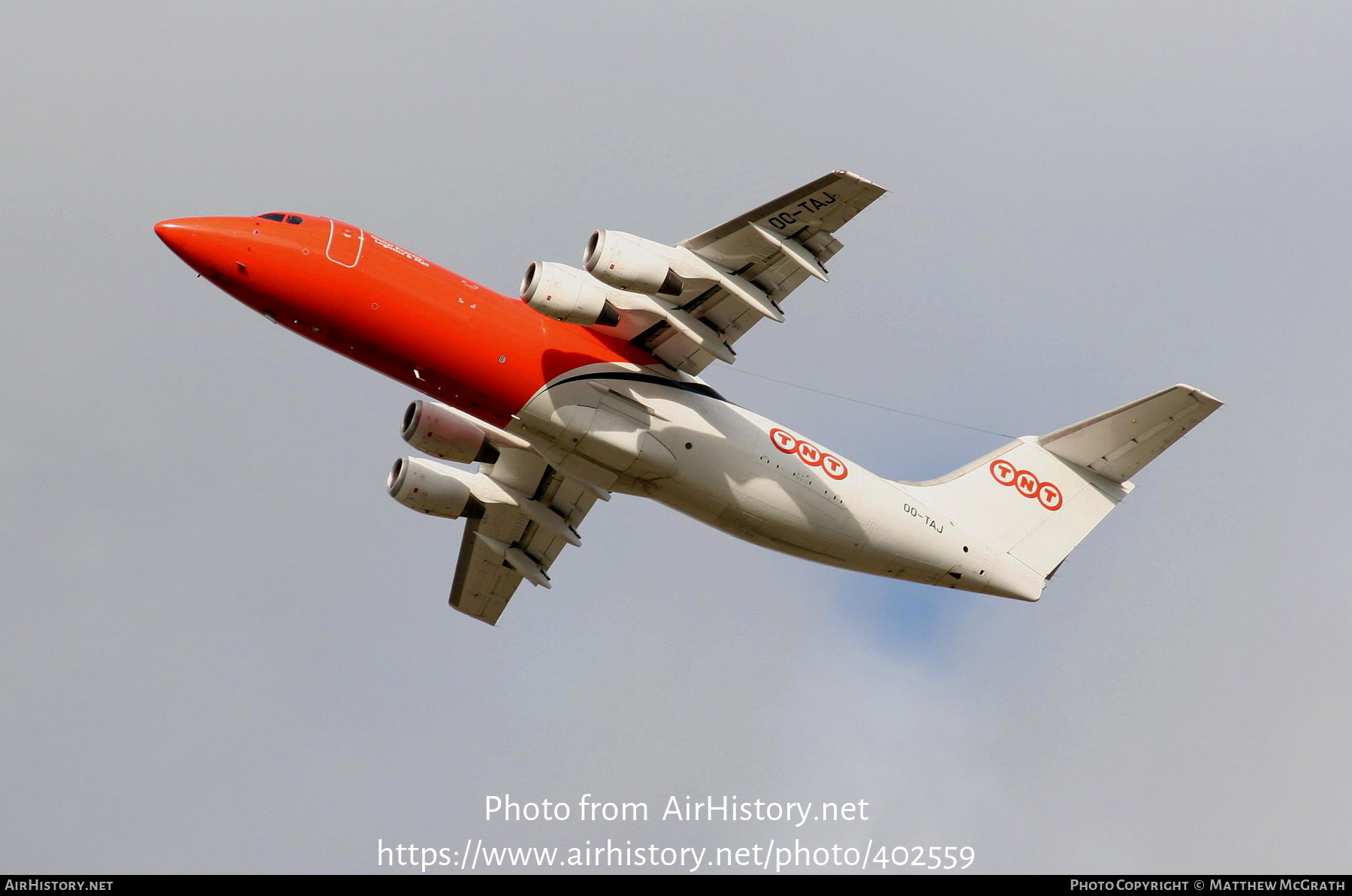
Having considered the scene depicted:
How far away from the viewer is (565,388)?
23.3 meters

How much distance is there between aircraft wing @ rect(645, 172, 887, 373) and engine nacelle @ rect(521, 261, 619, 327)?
1540 mm

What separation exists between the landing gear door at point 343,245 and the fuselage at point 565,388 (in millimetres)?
22

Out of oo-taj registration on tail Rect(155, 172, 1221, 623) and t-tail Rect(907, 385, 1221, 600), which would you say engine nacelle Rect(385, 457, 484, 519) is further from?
t-tail Rect(907, 385, 1221, 600)

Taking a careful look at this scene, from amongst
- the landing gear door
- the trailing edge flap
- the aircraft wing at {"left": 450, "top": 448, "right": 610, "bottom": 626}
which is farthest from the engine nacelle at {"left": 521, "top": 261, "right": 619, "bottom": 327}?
the trailing edge flap

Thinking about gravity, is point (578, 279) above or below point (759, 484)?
above

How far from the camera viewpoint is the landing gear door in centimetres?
2261

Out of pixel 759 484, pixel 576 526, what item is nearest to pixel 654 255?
pixel 759 484

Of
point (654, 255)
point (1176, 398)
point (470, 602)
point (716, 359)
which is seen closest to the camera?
point (654, 255)

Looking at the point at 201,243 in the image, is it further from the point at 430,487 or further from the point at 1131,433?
the point at 1131,433

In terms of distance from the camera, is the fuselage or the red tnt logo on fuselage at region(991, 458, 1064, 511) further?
the red tnt logo on fuselage at region(991, 458, 1064, 511)

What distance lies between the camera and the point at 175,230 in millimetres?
22156

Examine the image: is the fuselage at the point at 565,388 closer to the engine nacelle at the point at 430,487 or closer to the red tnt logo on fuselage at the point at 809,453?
the red tnt logo on fuselage at the point at 809,453

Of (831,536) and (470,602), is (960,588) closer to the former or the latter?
(831,536)

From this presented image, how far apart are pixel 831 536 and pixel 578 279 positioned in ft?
19.6
